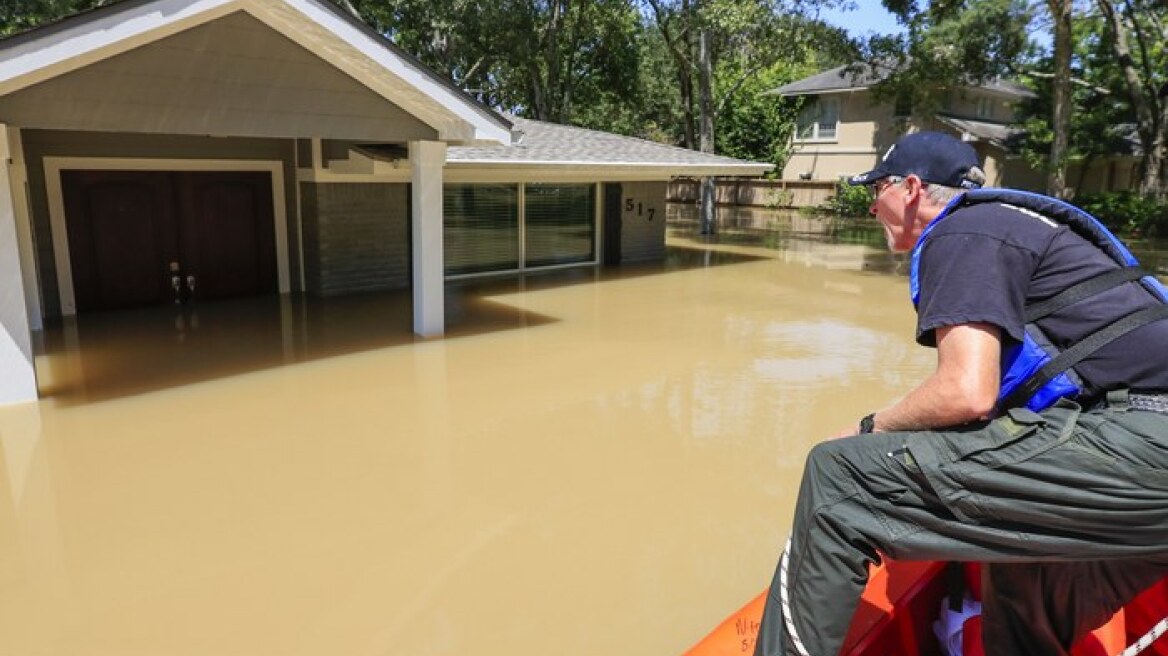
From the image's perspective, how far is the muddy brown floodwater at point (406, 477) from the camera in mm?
3617

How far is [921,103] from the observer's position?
72.2 feet

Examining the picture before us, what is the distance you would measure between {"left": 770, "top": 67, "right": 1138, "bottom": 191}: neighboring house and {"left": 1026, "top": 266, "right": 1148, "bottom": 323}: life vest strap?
93.7ft

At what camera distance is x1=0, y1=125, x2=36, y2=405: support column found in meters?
6.29

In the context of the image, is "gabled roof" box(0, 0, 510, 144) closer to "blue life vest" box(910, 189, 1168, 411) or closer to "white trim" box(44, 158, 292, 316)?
"white trim" box(44, 158, 292, 316)

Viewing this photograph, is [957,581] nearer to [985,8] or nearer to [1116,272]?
[1116,272]

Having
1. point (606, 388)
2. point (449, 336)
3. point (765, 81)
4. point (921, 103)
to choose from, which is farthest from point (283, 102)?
point (765, 81)

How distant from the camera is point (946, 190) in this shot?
2.22 m

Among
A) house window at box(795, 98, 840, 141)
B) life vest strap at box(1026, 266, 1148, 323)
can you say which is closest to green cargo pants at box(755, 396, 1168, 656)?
life vest strap at box(1026, 266, 1148, 323)

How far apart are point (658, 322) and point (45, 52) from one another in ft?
23.3

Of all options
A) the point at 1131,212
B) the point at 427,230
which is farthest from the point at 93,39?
the point at 1131,212

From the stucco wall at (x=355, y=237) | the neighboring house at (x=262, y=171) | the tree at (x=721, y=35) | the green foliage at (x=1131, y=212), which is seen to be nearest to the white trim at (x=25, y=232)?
the neighboring house at (x=262, y=171)

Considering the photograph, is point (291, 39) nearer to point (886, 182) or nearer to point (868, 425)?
point (886, 182)

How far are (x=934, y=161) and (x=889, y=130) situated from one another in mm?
31175

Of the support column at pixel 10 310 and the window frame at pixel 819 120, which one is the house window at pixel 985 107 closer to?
the window frame at pixel 819 120
